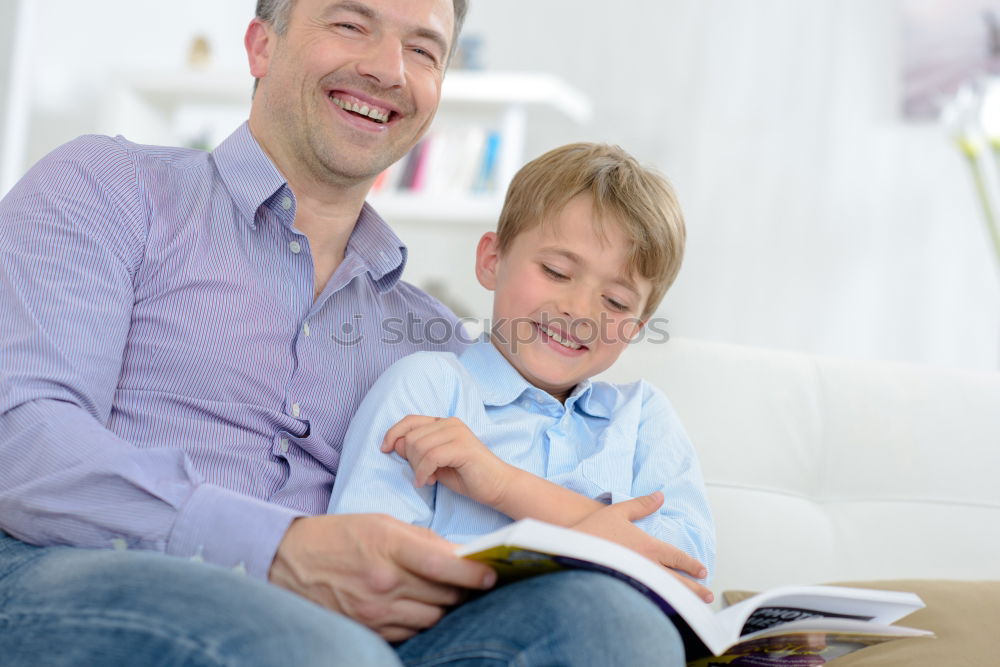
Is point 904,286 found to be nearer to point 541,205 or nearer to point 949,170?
point 949,170

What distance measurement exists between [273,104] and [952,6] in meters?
3.05

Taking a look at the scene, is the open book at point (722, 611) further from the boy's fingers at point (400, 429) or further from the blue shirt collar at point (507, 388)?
the blue shirt collar at point (507, 388)

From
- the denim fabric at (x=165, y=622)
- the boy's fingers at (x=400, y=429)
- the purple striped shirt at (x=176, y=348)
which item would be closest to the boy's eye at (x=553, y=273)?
the purple striped shirt at (x=176, y=348)

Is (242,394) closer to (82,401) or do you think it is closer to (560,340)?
(82,401)

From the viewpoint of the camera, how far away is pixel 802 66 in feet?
13.2

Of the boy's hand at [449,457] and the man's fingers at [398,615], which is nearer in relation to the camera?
the man's fingers at [398,615]

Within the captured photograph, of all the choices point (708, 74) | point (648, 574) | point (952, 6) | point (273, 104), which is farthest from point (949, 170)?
point (648, 574)

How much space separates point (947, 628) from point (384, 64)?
3.81 feet

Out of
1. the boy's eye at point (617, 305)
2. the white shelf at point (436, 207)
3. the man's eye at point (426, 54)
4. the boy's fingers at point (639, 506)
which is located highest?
the white shelf at point (436, 207)

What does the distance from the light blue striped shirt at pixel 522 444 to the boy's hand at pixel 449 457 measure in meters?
0.04

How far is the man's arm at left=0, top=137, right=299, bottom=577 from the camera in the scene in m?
1.05

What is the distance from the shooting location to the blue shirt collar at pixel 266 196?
1.47 metres

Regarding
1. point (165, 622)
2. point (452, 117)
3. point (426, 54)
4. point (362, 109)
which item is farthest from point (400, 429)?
point (452, 117)

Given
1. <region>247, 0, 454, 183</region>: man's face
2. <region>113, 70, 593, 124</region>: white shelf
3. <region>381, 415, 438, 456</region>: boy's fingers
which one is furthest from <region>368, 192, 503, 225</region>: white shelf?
<region>381, 415, 438, 456</region>: boy's fingers
